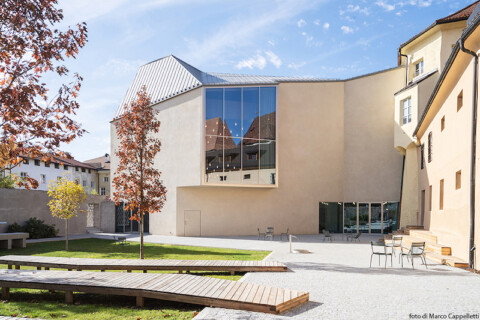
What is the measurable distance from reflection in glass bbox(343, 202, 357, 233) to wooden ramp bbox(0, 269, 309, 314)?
22.0 meters

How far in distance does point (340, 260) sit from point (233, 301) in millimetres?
8086

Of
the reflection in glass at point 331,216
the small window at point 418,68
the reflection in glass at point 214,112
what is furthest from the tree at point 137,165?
the small window at point 418,68

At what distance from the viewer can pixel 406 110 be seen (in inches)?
965

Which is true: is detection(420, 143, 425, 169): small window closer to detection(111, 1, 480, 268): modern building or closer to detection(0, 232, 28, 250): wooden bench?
detection(111, 1, 480, 268): modern building

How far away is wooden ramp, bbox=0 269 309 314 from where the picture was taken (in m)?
6.75

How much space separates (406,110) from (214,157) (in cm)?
1273

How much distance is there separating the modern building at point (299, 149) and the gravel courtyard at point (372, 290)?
13.1m

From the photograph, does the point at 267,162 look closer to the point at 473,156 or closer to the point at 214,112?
the point at 214,112

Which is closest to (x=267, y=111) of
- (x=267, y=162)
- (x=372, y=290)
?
(x=267, y=162)

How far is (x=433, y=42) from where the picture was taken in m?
24.2

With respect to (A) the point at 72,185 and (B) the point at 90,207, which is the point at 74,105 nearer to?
(A) the point at 72,185

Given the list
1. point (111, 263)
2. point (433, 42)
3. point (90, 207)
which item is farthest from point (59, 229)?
point (433, 42)

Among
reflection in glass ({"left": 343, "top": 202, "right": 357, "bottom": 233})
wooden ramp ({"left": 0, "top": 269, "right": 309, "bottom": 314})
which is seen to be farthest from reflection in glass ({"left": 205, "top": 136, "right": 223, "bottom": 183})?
wooden ramp ({"left": 0, "top": 269, "right": 309, "bottom": 314})

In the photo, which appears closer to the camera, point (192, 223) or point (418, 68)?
point (418, 68)
